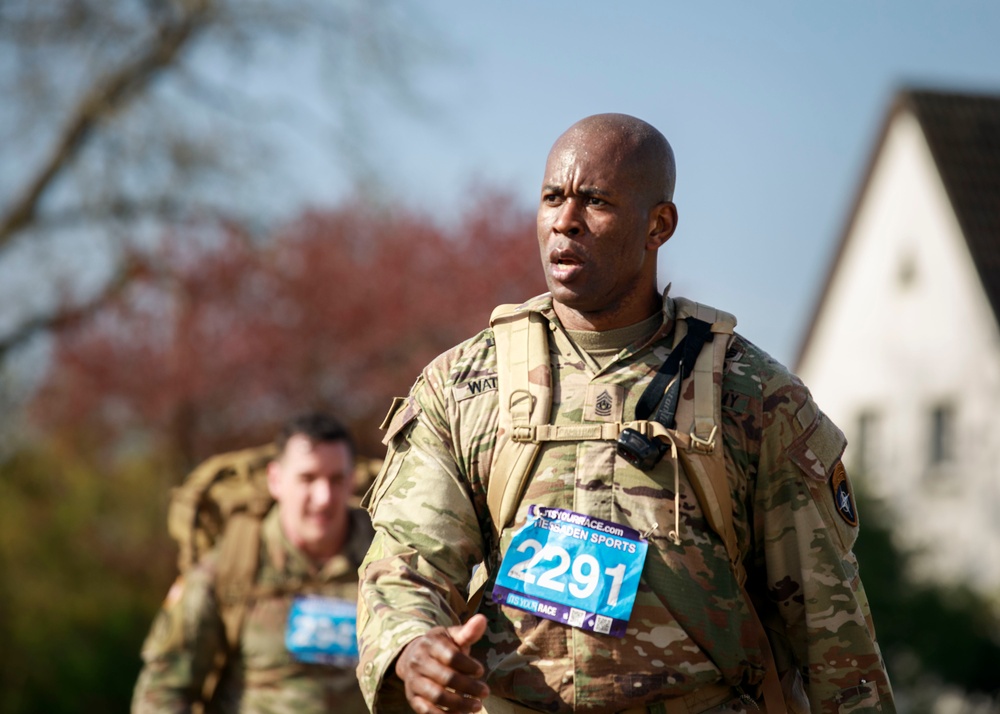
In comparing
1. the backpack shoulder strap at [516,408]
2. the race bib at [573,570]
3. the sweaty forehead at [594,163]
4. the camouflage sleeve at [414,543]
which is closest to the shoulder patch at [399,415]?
the camouflage sleeve at [414,543]

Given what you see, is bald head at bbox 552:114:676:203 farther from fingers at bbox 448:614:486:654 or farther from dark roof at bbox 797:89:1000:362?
dark roof at bbox 797:89:1000:362

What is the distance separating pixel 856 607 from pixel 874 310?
84.3ft

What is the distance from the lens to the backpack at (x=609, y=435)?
398 centimetres

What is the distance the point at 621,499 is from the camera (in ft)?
13.1

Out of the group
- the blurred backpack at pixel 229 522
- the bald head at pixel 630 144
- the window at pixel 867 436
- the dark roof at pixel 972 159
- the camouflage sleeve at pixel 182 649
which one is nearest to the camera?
the bald head at pixel 630 144

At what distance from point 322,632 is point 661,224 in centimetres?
391

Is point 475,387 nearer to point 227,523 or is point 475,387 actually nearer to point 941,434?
point 227,523

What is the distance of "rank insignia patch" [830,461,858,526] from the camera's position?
4184mm

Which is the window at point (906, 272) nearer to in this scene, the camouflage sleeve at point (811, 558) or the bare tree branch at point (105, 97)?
the bare tree branch at point (105, 97)

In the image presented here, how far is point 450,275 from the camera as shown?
18344 millimetres

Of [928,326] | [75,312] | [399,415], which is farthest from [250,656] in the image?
[928,326]

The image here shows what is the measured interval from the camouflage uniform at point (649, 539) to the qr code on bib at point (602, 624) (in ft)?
0.07

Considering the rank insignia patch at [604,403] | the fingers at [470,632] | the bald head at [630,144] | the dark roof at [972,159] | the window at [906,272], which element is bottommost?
the fingers at [470,632]

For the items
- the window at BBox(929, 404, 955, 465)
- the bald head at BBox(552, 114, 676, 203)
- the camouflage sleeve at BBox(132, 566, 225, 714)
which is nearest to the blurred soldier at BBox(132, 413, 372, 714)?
the camouflage sleeve at BBox(132, 566, 225, 714)
